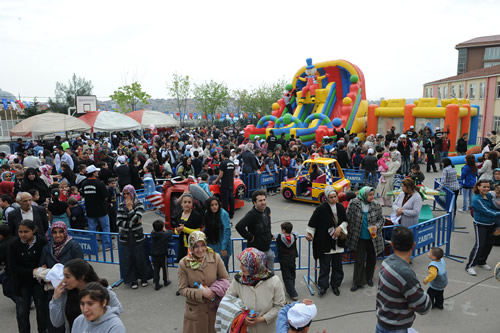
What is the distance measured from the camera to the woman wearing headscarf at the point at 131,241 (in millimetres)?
6297

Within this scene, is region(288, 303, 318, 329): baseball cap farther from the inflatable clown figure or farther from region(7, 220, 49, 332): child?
the inflatable clown figure

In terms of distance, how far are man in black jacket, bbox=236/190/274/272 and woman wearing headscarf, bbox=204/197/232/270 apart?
378 millimetres

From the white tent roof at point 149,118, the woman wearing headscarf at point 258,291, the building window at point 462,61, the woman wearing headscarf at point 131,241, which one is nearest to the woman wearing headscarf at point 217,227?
the woman wearing headscarf at point 131,241

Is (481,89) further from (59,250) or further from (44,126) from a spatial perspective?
(59,250)

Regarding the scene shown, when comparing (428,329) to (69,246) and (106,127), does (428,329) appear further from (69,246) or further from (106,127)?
(106,127)

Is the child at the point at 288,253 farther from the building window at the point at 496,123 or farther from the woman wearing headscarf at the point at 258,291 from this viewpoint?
the building window at the point at 496,123

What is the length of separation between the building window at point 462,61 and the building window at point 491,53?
2715 millimetres

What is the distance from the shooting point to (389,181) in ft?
37.2

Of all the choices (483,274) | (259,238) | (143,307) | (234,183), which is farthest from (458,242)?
(143,307)

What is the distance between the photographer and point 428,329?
201 inches

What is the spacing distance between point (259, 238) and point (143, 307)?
221cm

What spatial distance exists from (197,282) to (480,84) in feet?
127

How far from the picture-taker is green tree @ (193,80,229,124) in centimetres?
4572

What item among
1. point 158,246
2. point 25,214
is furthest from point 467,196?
point 25,214
